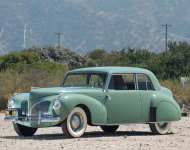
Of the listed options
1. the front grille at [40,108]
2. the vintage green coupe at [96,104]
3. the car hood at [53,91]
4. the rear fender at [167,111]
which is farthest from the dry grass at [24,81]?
the front grille at [40,108]

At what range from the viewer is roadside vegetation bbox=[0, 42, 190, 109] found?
1559 inches

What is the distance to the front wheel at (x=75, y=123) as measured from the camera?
19203 millimetres

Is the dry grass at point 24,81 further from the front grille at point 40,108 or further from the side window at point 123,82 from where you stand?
the front grille at point 40,108

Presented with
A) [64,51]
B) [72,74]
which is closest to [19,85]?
[72,74]

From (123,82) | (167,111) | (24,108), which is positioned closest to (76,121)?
(24,108)

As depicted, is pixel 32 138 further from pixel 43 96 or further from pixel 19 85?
pixel 19 85

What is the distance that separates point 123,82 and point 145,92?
0.65 m

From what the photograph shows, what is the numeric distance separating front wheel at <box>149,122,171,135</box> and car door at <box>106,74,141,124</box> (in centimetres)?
73

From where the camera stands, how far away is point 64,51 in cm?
10381

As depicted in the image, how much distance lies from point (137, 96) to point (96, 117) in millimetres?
1538

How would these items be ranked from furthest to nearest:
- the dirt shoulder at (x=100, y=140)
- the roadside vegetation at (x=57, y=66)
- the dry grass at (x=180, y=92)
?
the roadside vegetation at (x=57, y=66), the dry grass at (x=180, y=92), the dirt shoulder at (x=100, y=140)

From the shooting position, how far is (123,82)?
20.8m

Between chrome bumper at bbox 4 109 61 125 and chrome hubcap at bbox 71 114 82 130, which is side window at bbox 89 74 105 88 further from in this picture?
chrome bumper at bbox 4 109 61 125

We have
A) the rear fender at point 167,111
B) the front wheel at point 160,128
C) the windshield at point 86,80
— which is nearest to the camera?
the windshield at point 86,80
